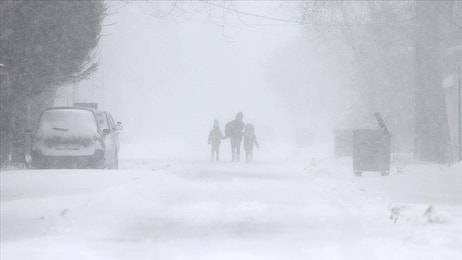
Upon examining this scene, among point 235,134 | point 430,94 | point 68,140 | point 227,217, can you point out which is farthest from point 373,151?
point 235,134

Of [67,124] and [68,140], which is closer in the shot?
[68,140]

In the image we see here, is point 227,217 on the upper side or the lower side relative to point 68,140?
lower

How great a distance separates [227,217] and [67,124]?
1028 cm

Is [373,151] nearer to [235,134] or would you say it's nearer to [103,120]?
[103,120]

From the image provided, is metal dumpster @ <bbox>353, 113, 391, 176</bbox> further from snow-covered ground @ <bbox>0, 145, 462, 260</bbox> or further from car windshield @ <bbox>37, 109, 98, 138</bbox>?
car windshield @ <bbox>37, 109, 98, 138</bbox>

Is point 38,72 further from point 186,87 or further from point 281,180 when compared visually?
point 186,87

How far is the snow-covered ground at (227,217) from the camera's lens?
9023mm

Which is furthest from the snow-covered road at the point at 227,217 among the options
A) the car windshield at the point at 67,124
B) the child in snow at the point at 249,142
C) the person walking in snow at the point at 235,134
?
the person walking in snow at the point at 235,134

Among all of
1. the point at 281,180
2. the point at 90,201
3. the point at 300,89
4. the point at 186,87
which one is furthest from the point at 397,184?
the point at 186,87

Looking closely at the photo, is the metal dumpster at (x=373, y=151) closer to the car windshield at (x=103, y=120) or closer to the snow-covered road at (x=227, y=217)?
the snow-covered road at (x=227, y=217)

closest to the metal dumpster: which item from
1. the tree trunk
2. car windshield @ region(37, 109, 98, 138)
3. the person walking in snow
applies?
the tree trunk

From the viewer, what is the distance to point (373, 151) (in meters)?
19.6

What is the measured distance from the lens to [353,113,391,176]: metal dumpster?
770 inches

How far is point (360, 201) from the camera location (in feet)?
44.8
